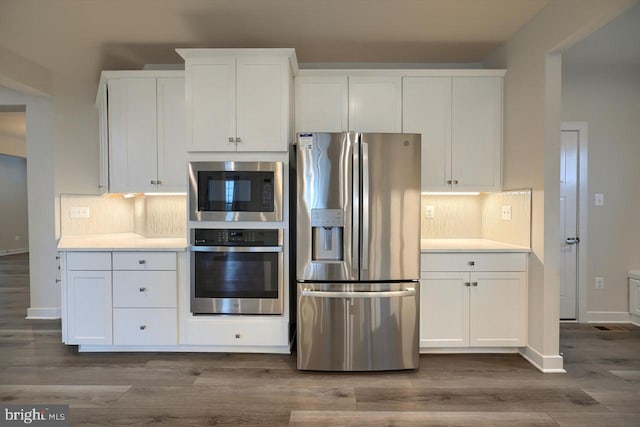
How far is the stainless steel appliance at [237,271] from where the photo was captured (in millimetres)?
2820

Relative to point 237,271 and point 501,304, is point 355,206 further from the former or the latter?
point 501,304

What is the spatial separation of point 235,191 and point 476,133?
7.19ft

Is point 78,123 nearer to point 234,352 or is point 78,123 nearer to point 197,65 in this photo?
point 197,65

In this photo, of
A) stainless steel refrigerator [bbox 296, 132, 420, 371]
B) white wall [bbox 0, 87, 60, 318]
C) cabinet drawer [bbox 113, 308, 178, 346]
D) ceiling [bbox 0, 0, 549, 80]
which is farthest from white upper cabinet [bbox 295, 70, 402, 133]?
white wall [bbox 0, 87, 60, 318]

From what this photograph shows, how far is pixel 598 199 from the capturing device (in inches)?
148

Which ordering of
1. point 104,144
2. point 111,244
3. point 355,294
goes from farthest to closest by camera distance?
point 104,144
point 111,244
point 355,294

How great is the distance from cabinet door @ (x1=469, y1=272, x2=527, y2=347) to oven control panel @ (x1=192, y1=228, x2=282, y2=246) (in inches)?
64.2

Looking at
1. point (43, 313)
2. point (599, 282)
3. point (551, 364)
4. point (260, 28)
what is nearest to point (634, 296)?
point (599, 282)

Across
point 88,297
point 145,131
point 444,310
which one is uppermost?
point 145,131

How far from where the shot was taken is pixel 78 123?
365 cm

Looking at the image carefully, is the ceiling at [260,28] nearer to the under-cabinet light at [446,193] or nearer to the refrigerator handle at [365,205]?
the refrigerator handle at [365,205]

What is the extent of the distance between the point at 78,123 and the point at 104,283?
6.04 feet

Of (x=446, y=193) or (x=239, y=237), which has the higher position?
(x=446, y=193)

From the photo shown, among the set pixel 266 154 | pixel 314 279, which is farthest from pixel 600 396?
pixel 266 154
